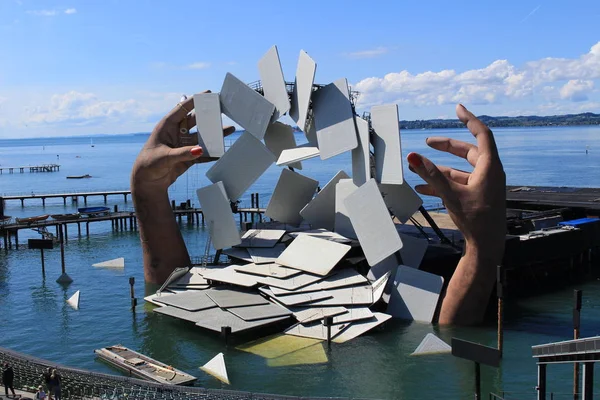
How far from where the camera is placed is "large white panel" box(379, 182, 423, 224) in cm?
2831

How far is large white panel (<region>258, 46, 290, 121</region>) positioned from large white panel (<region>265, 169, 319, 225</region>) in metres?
3.21

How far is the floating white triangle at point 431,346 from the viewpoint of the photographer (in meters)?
21.5

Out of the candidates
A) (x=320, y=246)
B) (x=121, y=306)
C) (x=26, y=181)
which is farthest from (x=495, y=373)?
(x=26, y=181)

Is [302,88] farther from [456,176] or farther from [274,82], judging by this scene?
[456,176]

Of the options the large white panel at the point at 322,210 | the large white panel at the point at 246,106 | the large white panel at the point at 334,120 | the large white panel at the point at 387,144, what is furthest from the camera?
the large white panel at the point at 322,210

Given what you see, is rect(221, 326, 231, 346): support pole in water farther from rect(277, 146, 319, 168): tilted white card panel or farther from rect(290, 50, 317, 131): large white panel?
rect(290, 50, 317, 131): large white panel

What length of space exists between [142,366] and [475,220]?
12.4m

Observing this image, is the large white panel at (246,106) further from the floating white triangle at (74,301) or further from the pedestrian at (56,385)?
the pedestrian at (56,385)

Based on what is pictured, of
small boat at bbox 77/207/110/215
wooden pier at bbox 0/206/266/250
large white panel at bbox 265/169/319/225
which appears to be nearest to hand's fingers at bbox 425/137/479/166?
large white panel at bbox 265/169/319/225

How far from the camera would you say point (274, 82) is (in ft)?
97.3

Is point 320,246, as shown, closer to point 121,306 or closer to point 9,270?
point 121,306

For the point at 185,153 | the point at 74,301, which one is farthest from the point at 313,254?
the point at 74,301

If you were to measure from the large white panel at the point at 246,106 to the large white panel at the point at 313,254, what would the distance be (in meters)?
5.51

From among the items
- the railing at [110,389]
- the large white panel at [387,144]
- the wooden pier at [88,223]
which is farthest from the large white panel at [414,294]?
the wooden pier at [88,223]
